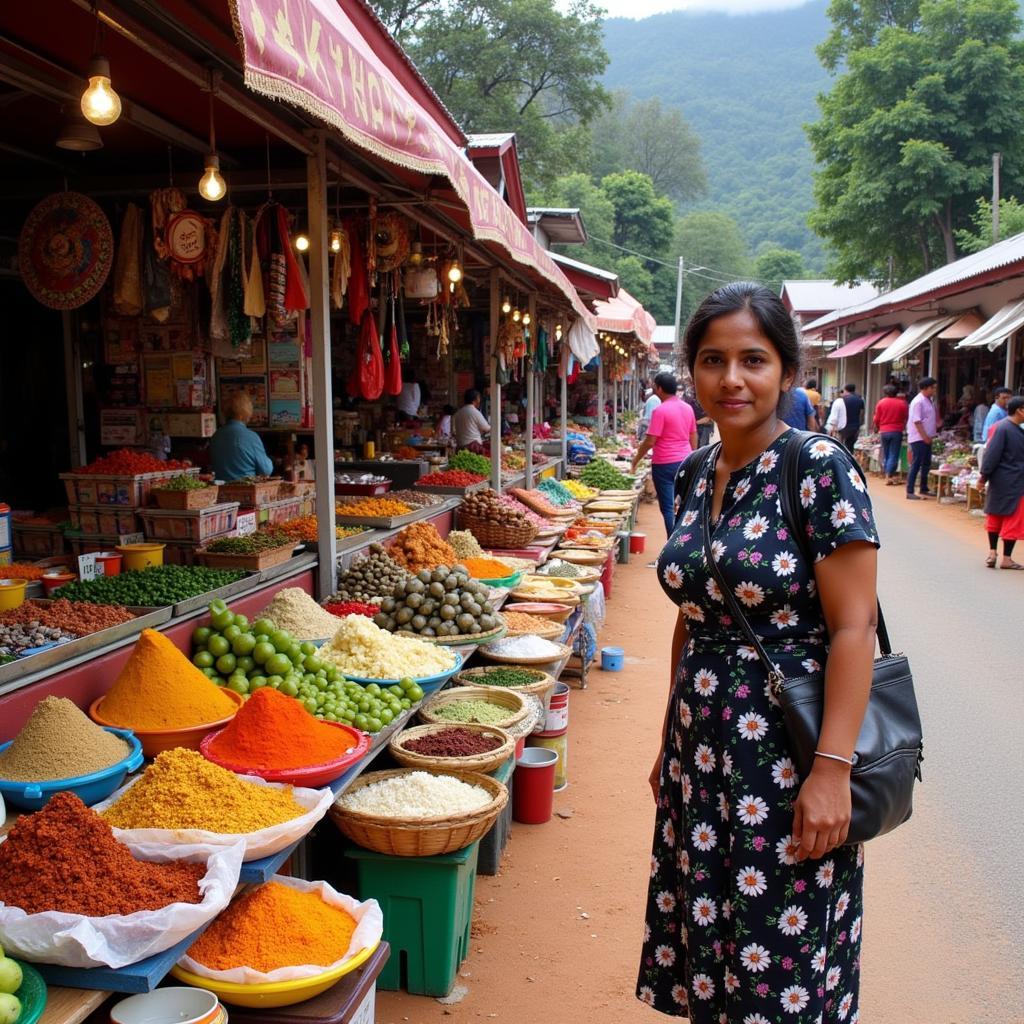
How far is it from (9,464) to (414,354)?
756cm

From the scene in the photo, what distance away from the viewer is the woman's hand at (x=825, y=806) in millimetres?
1978

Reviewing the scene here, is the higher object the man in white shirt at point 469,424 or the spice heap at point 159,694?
the man in white shirt at point 469,424

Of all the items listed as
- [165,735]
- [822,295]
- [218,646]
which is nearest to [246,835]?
[165,735]

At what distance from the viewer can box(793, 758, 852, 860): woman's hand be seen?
6.49ft

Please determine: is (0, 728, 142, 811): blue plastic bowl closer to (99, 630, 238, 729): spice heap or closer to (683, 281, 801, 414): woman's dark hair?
(99, 630, 238, 729): spice heap

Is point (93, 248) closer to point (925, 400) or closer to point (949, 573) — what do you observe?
point (949, 573)

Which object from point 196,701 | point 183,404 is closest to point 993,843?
point 196,701

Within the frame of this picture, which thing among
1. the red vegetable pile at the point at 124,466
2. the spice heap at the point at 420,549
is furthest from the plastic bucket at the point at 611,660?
the red vegetable pile at the point at 124,466

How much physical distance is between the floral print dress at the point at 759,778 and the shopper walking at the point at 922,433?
15.8 meters

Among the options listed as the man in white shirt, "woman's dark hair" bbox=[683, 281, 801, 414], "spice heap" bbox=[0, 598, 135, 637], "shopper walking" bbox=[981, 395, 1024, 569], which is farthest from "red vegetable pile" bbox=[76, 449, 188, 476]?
"shopper walking" bbox=[981, 395, 1024, 569]

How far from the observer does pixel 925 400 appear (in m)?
16.4

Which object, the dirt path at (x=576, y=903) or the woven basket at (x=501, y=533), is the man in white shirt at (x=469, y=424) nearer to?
the woven basket at (x=501, y=533)

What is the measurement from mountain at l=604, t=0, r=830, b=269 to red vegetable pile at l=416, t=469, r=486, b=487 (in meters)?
86.7

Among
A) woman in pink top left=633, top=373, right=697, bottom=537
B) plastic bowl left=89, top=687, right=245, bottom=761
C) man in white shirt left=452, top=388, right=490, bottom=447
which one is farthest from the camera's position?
man in white shirt left=452, top=388, right=490, bottom=447
